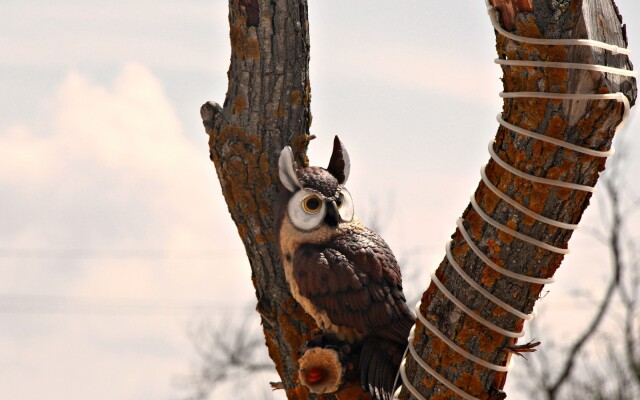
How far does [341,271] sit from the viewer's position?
261 cm

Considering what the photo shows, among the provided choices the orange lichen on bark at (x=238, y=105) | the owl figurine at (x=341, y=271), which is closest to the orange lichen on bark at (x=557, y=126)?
the owl figurine at (x=341, y=271)

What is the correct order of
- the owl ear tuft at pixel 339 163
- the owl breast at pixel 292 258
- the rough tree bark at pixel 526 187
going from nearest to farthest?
the rough tree bark at pixel 526 187
the owl breast at pixel 292 258
the owl ear tuft at pixel 339 163

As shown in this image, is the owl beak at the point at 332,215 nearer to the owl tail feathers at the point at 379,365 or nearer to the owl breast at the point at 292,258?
the owl breast at the point at 292,258

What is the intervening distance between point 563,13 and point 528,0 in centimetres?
8

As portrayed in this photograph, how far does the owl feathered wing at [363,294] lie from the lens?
2.55m

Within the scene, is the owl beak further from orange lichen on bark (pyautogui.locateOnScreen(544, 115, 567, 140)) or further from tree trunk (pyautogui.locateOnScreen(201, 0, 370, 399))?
Answer: orange lichen on bark (pyautogui.locateOnScreen(544, 115, 567, 140))

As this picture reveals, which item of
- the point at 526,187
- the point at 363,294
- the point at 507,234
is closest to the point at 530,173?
the point at 526,187

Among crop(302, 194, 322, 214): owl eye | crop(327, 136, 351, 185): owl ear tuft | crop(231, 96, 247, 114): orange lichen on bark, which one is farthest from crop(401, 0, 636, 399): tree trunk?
crop(231, 96, 247, 114): orange lichen on bark

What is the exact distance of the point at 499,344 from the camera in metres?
2.09

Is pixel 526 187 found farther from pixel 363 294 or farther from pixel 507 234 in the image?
pixel 363 294

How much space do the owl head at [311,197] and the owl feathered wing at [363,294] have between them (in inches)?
2.9

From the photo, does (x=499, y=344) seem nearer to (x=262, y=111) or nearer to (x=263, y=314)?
(x=263, y=314)

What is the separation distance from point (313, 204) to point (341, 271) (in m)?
0.22

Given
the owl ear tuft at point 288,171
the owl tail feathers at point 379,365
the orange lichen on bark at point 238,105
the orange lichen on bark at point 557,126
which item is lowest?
the owl tail feathers at point 379,365
